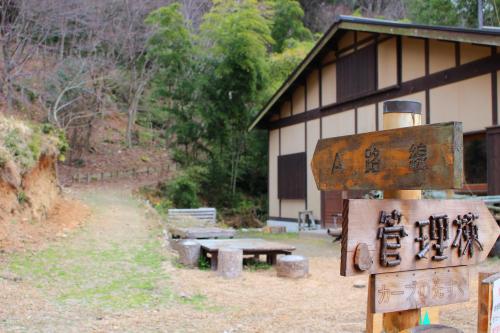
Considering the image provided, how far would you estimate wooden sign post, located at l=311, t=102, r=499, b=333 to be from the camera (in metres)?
2.53

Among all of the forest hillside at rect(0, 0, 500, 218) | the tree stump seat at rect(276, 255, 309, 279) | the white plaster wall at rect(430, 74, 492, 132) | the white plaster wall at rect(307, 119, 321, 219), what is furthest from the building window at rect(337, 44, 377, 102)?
the tree stump seat at rect(276, 255, 309, 279)

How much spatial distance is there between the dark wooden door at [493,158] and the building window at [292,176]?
690 cm

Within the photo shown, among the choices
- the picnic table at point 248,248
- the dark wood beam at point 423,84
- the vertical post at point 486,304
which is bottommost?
the picnic table at point 248,248

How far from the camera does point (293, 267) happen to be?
852cm

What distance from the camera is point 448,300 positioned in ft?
9.50

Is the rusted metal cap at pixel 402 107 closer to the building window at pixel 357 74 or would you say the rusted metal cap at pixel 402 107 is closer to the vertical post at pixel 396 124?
the vertical post at pixel 396 124

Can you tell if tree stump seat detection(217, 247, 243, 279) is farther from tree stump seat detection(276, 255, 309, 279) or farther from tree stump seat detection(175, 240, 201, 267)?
tree stump seat detection(175, 240, 201, 267)

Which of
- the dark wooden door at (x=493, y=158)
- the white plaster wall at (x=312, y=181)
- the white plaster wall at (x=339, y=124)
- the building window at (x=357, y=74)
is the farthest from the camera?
the white plaster wall at (x=312, y=181)

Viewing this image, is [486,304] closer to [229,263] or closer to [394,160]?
[394,160]

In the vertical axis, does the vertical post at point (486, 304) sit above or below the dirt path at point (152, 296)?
above

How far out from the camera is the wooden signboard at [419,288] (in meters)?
2.63

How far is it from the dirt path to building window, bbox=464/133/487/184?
12.6 feet

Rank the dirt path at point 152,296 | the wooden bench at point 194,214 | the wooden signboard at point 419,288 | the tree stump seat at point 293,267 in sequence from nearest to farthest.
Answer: the wooden signboard at point 419,288, the dirt path at point 152,296, the tree stump seat at point 293,267, the wooden bench at point 194,214

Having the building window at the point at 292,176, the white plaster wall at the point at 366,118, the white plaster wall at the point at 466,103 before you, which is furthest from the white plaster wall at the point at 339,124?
the white plaster wall at the point at 466,103
